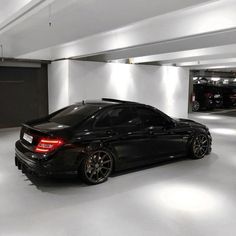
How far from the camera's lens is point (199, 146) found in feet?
17.1

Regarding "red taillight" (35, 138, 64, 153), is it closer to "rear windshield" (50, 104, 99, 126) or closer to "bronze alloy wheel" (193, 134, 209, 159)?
"rear windshield" (50, 104, 99, 126)

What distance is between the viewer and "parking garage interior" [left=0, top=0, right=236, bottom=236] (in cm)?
288

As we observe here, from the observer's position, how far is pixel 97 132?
3.87m

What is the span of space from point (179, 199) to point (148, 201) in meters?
0.41

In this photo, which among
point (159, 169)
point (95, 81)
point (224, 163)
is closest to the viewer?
point (159, 169)

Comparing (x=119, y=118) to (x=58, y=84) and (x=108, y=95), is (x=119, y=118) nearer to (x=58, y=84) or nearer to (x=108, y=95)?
(x=108, y=95)

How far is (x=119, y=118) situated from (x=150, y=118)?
63 centimetres

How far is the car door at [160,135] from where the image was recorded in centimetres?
447

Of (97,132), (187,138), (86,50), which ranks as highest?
(86,50)

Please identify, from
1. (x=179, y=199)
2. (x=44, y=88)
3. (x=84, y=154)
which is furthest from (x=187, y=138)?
(x=44, y=88)

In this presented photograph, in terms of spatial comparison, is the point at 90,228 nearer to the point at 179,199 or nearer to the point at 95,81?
the point at 179,199

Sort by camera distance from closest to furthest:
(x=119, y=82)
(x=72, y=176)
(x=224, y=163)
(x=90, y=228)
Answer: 1. (x=90, y=228)
2. (x=72, y=176)
3. (x=224, y=163)
4. (x=119, y=82)

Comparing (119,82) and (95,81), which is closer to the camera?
(95,81)

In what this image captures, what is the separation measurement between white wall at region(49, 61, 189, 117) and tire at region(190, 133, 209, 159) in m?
3.75
